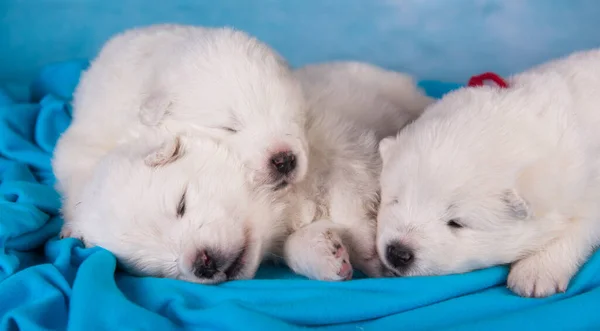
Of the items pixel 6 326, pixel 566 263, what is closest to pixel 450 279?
pixel 566 263

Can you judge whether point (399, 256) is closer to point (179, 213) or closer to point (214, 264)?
point (214, 264)

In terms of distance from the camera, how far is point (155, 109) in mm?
3307

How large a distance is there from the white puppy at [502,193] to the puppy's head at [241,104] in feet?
1.92

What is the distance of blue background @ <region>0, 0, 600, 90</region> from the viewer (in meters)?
6.11

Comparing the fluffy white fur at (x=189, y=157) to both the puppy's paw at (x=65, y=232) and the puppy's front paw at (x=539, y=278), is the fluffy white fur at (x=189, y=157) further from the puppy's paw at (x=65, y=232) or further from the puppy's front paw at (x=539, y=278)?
the puppy's front paw at (x=539, y=278)

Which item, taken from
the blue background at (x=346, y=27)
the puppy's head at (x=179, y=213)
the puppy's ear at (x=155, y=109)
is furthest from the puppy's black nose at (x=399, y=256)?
the blue background at (x=346, y=27)

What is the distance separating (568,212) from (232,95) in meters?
1.76

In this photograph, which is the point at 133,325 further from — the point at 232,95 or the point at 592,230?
the point at 592,230

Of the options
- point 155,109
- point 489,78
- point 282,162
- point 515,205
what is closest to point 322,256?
point 282,162

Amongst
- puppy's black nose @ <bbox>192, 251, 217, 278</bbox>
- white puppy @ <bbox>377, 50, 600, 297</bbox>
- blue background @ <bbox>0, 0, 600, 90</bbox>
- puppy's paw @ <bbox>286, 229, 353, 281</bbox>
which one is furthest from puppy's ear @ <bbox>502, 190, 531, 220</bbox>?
blue background @ <bbox>0, 0, 600, 90</bbox>

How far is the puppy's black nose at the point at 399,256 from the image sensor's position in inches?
114

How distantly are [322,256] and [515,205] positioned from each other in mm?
926

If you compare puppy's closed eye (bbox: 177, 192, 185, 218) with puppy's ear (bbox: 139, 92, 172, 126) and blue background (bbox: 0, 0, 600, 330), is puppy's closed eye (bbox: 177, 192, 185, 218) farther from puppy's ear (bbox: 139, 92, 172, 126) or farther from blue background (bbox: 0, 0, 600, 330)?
puppy's ear (bbox: 139, 92, 172, 126)

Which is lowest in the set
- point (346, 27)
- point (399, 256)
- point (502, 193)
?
point (399, 256)
